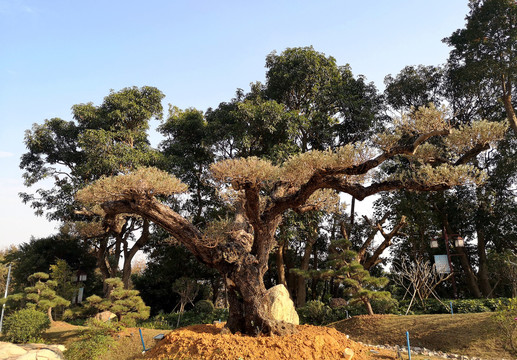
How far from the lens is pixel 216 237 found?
686cm

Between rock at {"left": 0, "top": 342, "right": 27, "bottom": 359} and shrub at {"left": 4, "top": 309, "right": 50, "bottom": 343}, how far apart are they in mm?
1115

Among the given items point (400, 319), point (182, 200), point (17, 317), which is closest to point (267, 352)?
point (400, 319)

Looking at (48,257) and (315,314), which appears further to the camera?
(48,257)

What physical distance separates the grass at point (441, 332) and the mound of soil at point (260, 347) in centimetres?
199

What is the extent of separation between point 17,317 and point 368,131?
13.3 meters

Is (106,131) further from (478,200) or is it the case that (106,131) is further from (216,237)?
(478,200)

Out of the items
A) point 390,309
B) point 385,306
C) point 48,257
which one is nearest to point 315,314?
point 385,306

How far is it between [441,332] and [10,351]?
377 inches

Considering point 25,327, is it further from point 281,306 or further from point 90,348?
point 281,306

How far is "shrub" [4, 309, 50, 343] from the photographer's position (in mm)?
8961

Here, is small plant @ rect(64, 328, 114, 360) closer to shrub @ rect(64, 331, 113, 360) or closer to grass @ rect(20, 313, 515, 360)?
shrub @ rect(64, 331, 113, 360)

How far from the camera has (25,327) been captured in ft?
29.7

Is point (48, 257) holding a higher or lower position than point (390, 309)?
higher

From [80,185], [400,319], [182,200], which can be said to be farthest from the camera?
[182,200]
